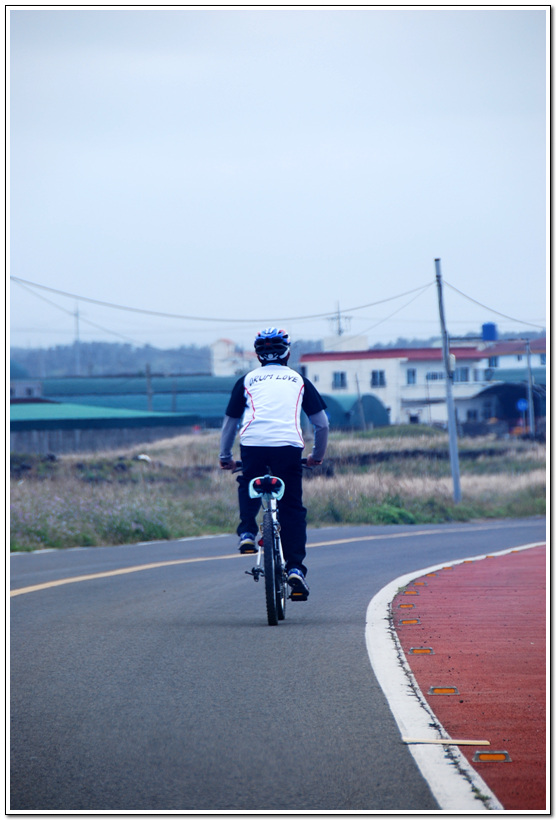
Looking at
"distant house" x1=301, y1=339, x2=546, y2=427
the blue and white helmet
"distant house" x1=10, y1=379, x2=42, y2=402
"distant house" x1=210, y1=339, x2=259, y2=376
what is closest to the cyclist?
the blue and white helmet

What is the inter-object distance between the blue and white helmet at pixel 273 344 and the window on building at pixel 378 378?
52.8 m

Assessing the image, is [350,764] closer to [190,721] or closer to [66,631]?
[190,721]

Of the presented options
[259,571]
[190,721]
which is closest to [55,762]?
[190,721]

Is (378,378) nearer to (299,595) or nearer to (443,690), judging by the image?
(299,595)

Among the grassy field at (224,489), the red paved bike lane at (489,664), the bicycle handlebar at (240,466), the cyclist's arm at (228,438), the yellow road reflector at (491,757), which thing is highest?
the cyclist's arm at (228,438)

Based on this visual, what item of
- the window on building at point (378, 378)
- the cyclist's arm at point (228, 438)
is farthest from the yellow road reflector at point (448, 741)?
the window on building at point (378, 378)

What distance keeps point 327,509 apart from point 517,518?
20.3ft

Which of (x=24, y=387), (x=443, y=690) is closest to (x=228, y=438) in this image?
(x=443, y=690)

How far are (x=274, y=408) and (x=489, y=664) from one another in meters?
2.03

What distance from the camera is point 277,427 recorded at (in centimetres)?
680

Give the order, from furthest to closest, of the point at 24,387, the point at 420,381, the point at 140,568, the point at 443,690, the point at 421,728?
1. the point at 24,387
2. the point at 420,381
3. the point at 140,568
4. the point at 443,690
5. the point at 421,728

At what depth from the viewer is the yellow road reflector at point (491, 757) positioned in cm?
420

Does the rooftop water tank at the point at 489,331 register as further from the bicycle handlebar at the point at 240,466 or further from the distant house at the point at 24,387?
the distant house at the point at 24,387
